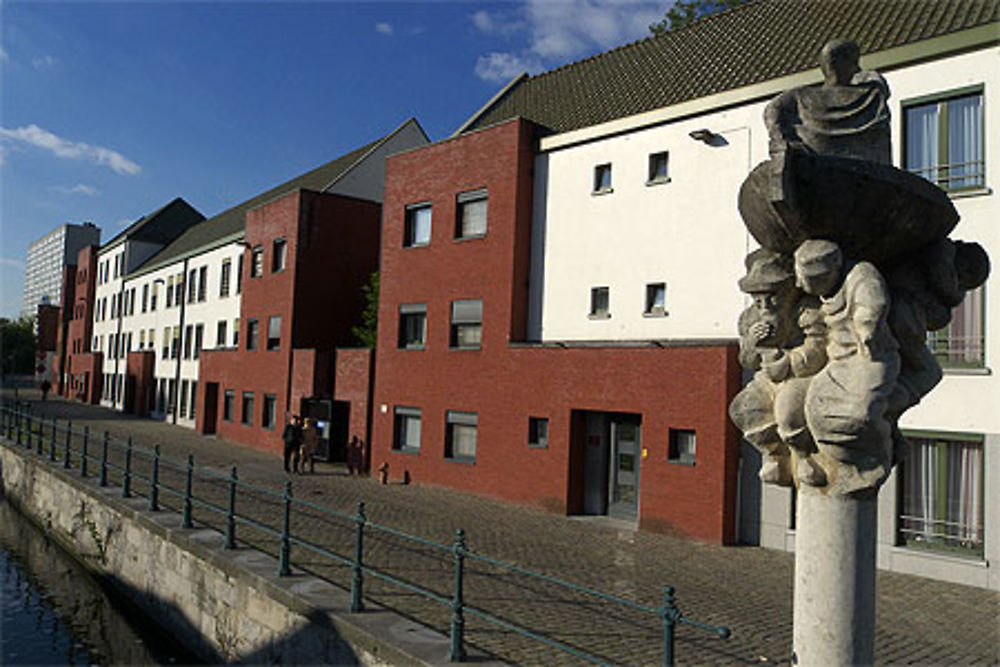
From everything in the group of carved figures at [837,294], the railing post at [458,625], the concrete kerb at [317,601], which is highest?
the group of carved figures at [837,294]

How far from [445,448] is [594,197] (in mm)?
7085

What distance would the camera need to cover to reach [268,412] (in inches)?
1064

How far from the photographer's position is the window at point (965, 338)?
10742 millimetres

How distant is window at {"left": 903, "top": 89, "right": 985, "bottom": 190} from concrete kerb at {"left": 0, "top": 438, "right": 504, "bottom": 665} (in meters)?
9.80

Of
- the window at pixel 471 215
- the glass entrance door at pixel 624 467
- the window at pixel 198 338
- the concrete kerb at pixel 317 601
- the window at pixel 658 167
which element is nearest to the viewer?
the concrete kerb at pixel 317 601

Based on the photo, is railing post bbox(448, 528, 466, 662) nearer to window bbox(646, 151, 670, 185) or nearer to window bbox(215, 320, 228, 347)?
window bbox(646, 151, 670, 185)

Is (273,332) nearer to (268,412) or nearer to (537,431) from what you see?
(268,412)

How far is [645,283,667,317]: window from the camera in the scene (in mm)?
14737

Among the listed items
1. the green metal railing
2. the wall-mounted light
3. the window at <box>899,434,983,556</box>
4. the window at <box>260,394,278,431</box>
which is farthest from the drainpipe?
the window at <box>899,434,983,556</box>

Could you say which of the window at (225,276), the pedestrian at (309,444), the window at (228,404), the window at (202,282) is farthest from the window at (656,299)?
the window at (202,282)

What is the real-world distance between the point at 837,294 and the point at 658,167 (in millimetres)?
11715

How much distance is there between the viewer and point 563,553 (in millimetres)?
11359

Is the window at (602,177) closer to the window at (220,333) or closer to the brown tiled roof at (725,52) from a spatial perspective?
the brown tiled roof at (725,52)

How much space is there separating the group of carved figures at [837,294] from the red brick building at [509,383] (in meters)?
8.69
